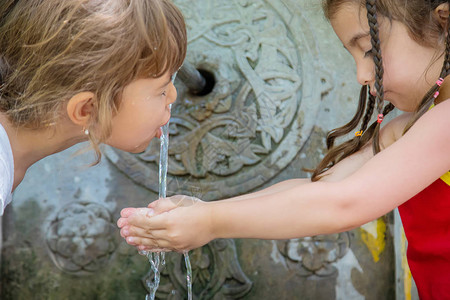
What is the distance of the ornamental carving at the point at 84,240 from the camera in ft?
6.28

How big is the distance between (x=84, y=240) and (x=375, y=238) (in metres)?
0.89

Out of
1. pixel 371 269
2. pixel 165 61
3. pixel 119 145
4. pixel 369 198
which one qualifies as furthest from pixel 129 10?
pixel 371 269

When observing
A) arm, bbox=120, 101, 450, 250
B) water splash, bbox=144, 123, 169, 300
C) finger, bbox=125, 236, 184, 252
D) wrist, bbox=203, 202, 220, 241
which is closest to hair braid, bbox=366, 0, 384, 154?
arm, bbox=120, 101, 450, 250

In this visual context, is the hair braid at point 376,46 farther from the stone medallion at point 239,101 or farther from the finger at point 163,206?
the stone medallion at point 239,101

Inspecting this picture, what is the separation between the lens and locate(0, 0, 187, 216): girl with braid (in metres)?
1.23

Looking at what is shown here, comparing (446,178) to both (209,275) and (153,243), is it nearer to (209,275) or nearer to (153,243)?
(153,243)

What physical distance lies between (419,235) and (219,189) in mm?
677

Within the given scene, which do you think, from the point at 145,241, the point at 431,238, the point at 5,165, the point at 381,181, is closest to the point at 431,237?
the point at 431,238

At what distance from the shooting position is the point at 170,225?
1.27 m

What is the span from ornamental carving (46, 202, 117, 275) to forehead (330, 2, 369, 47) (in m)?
0.96

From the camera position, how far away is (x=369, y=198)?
117 centimetres

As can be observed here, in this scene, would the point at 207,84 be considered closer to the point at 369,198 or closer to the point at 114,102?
the point at 114,102

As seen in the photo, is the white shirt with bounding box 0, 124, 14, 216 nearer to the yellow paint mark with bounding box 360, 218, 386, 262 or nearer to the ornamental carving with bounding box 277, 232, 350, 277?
the ornamental carving with bounding box 277, 232, 350, 277

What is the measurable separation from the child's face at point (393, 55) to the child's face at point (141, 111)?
41 cm
